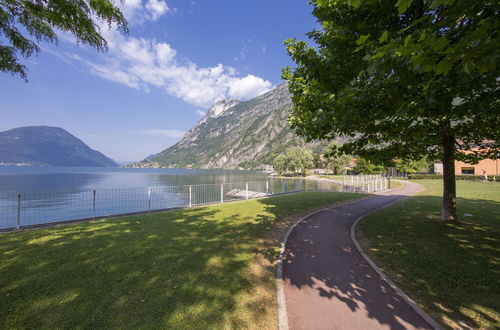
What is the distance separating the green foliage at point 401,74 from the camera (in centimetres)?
241

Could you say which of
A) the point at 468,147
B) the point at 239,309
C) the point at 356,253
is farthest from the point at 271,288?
the point at 468,147

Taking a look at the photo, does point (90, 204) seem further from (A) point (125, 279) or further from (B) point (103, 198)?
(A) point (125, 279)

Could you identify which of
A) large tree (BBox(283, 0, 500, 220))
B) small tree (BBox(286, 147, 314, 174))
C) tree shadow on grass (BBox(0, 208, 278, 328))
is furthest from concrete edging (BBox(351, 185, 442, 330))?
small tree (BBox(286, 147, 314, 174))

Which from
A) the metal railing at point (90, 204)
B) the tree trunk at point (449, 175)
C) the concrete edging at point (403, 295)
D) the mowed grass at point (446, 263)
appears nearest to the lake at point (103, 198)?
the metal railing at point (90, 204)

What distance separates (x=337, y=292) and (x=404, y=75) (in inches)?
177

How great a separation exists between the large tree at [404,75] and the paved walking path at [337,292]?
→ 3547mm

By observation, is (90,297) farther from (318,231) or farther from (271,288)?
(318,231)

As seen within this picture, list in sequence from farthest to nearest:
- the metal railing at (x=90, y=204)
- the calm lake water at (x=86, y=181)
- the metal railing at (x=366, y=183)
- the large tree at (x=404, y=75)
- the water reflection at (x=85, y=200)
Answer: the calm lake water at (x=86, y=181)
the metal railing at (x=366, y=183)
the water reflection at (x=85, y=200)
the metal railing at (x=90, y=204)
the large tree at (x=404, y=75)

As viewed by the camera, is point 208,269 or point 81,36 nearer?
point 208,269

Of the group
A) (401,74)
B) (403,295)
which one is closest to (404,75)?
(401,74)

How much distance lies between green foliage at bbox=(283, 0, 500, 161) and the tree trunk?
0.44ft

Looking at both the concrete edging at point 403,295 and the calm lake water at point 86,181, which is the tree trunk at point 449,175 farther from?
the calm lake water at point 86,181

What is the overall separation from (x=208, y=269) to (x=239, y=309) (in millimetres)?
1462

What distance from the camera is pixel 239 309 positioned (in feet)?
11.5
